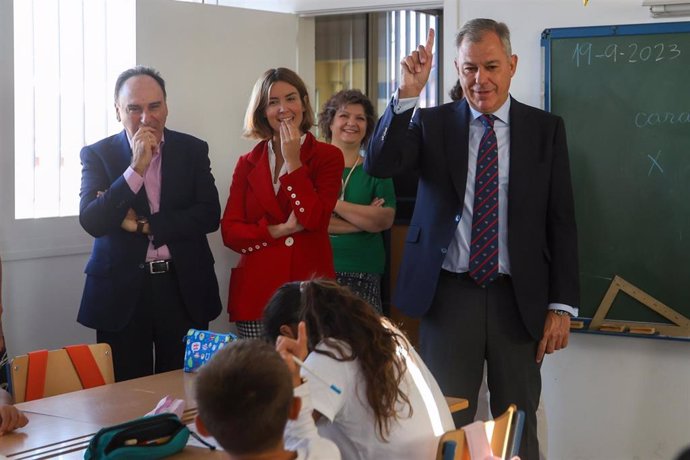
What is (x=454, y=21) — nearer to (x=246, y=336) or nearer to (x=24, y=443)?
(x=246, y=336)

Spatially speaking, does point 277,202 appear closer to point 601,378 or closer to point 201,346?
point 201,346

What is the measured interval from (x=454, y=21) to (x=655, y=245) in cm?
143

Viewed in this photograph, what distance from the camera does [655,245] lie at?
4.11m

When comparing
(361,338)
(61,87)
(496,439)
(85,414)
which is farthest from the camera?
(61,87)

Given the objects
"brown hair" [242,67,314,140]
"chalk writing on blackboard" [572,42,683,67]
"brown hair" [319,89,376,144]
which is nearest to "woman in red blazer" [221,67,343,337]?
"brown hair" [242,67,314,140]

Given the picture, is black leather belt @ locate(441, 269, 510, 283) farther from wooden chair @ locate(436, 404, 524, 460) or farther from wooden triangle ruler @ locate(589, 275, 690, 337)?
wooden triangle ruler @ locate(589, 275, 690, 337)

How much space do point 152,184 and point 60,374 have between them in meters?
0.99

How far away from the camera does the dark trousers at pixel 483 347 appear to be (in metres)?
3.15

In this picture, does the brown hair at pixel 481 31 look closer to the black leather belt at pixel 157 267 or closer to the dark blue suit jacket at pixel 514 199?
the dark blue suit jacket at pixel 514 199

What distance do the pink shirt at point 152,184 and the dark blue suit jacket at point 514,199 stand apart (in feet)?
3.29

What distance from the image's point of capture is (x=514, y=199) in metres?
3.13

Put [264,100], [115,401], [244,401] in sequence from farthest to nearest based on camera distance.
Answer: [264,100] → [115,401] → [244,401]

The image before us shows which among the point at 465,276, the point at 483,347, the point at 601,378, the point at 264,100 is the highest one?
the point at 264,100

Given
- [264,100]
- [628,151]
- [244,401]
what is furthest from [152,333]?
[628,151]
